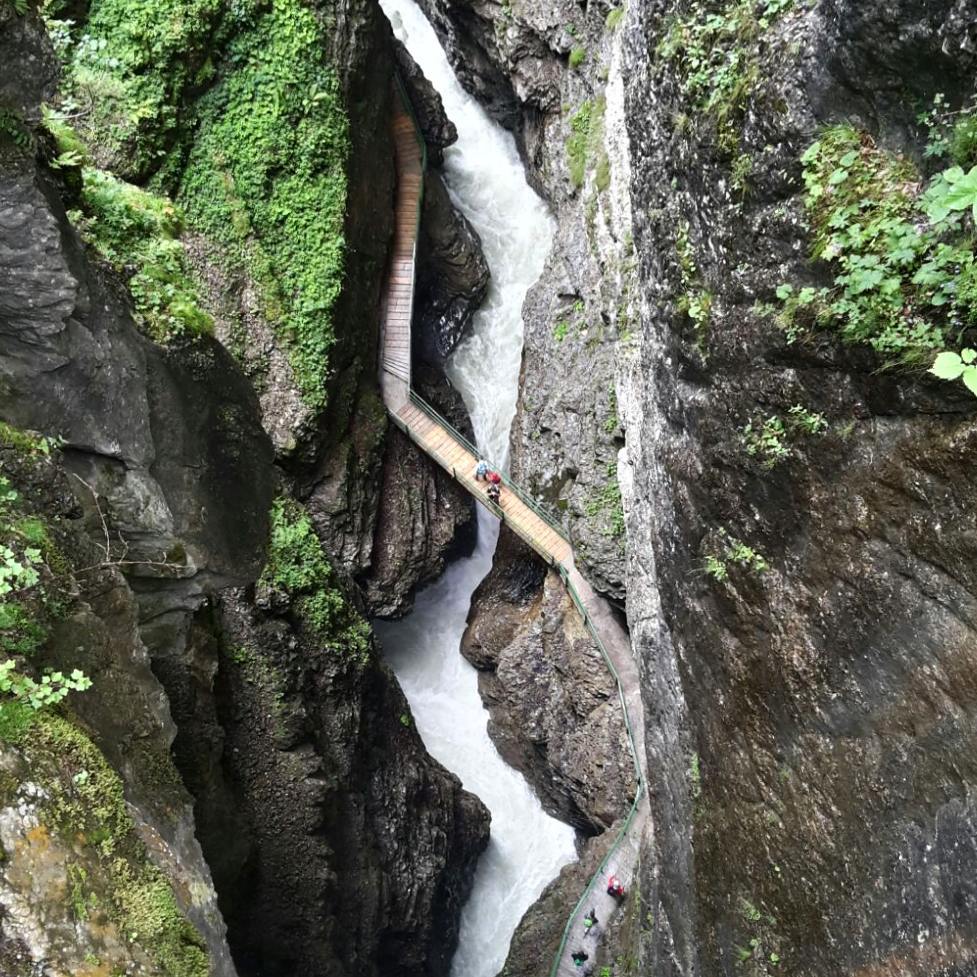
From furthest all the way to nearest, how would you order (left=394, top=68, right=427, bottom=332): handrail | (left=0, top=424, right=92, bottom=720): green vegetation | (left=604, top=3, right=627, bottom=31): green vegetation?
(left=394, top=68, right=427, bottom=332): handrail, (left=604, top=3, right=627, bottom=31): green vegetation, (left=0, top=424, right=92, bottom=720): green vegetation

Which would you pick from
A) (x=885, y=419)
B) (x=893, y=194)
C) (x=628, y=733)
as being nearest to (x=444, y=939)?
(x=628, y=733)

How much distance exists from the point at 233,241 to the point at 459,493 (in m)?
6.11

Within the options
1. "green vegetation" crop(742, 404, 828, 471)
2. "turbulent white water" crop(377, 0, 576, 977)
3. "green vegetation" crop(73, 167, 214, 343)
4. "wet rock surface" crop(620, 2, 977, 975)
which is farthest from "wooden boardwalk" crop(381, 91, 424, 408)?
"green vegetation" crop(742, 404, 828, 471)

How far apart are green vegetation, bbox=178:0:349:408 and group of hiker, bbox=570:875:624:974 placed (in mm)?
8613

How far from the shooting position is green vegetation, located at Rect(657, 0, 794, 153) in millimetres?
5086

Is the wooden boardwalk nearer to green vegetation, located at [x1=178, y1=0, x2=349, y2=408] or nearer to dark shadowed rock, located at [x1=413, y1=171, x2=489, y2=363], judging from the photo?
dark shadowed rock, located at [x1=413, y1=171, x2=489, y2=363]

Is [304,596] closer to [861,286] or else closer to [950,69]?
[861,286]

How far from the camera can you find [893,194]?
4.21 metres

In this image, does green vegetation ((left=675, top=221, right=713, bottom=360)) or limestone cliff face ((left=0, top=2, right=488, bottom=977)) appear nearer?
limestone cliff face ((left=0, top=2, right=488, bottom=977))

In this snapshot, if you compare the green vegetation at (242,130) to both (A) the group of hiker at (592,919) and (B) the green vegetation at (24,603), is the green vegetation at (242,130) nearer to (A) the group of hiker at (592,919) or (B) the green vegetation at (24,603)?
(B) the green vegetation at (24,603)

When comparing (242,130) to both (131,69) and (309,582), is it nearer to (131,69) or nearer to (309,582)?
(131,69)

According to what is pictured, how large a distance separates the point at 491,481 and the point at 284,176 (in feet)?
19.7

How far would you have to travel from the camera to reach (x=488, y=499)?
13547 millimetres

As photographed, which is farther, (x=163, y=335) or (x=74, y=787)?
(x=163, y=335)
